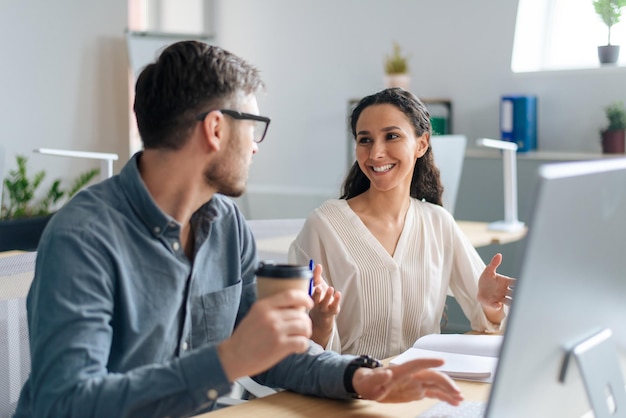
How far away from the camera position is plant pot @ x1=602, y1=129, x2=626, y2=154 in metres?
4.92

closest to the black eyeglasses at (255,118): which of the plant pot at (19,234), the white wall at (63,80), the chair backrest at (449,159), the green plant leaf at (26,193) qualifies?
the plant pot at (19,234)

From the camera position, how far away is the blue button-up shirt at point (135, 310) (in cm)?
127

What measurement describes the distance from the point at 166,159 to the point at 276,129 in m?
5.08

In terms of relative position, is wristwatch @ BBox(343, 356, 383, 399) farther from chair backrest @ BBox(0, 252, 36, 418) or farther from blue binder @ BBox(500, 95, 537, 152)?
blue binder @ BBox(500, 95, 537, 152)

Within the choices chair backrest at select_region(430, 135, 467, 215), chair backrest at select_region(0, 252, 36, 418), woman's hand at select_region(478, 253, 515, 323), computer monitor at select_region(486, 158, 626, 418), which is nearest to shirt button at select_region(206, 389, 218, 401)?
computer monitor at select_region(486, 158, 626, 418)

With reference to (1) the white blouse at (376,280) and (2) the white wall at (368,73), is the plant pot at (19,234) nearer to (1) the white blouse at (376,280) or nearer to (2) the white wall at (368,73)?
(1) the white blouse at (376,280)

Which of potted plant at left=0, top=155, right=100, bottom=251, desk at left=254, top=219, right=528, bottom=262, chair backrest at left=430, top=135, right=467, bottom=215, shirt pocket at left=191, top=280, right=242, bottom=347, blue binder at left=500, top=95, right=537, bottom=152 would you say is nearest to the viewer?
shirt pocket at left=191, top=280, right=242, bottom=347

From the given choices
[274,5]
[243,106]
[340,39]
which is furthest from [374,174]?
[274,5]

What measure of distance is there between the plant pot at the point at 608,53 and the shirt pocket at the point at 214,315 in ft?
12.8

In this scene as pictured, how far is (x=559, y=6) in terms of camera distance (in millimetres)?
5402

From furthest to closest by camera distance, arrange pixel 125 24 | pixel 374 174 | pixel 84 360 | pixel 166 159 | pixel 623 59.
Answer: pixel 125 24, pixel 623 59, pixel 374 174, pixel 166 159, pixel 84 360

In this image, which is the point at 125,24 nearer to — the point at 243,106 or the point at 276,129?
the point at 276,129

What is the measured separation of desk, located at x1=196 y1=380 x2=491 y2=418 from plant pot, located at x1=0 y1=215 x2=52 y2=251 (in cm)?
124

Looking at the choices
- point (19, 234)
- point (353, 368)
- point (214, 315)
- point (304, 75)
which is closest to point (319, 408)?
point (353, 368)
